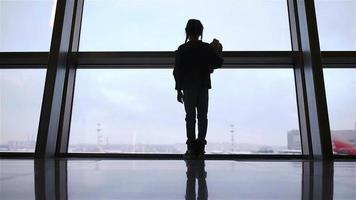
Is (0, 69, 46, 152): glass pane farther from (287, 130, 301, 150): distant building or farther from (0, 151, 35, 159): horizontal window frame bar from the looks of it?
(287, 130, 301, 150): distant building

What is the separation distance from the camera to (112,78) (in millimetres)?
4723

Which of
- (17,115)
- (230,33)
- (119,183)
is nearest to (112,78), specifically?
(17,115)

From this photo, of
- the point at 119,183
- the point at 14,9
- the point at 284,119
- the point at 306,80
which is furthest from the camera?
the point at 14,9

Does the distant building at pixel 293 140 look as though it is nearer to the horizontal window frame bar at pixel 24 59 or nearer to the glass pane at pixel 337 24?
the glass pane at pixel 337 24

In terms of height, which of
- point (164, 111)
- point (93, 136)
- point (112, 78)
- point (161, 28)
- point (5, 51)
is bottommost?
point (93, 136)

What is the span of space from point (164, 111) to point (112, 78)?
724 millimetres

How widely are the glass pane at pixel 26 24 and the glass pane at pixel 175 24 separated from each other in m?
0.43

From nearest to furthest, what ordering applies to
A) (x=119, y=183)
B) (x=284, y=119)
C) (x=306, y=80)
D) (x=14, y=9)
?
(x=119, y=183) < (x=306, y=80) < (x=284, y=119) < (x=14, y=9)

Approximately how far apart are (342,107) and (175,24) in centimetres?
211

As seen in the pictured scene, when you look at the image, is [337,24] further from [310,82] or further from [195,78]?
[195,78]

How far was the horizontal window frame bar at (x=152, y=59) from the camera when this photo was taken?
4.39 meters

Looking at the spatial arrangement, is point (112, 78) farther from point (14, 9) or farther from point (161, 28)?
point (14, 9)

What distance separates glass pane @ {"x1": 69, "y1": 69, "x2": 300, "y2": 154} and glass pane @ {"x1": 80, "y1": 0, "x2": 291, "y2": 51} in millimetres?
305

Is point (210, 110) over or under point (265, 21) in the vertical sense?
under
